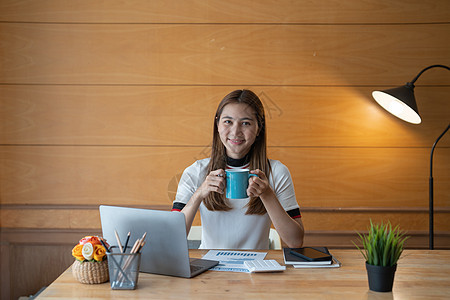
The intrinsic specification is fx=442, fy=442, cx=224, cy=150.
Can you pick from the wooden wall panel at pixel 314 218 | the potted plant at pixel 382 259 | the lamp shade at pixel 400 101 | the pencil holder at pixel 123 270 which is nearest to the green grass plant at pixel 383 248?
the potted plant at pixel 382 259

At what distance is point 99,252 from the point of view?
4.07 feet

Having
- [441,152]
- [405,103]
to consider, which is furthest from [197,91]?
[441,152]

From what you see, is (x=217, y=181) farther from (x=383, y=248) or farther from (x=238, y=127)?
(x=383, y=248)

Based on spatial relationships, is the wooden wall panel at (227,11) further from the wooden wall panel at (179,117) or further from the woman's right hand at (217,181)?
the woman's right hand at (217,181)

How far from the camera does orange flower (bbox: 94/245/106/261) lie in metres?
1.23

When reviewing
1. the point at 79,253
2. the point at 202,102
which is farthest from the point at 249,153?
the point at 79,253

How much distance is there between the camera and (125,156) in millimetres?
2561

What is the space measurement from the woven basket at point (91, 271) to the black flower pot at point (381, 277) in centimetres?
73

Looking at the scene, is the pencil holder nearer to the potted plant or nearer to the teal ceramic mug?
the teal ceramic mug

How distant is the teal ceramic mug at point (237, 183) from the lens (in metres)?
1.44

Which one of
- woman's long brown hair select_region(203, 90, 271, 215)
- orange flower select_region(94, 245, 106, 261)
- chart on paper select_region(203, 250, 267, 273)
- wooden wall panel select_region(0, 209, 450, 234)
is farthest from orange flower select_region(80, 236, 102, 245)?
wooden wall panel select_region(0, 209, 450, 234)

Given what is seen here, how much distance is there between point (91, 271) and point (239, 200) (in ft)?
2.60

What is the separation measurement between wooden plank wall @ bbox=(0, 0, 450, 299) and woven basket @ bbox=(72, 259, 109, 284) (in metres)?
1.33

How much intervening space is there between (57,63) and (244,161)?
133 centimetres
